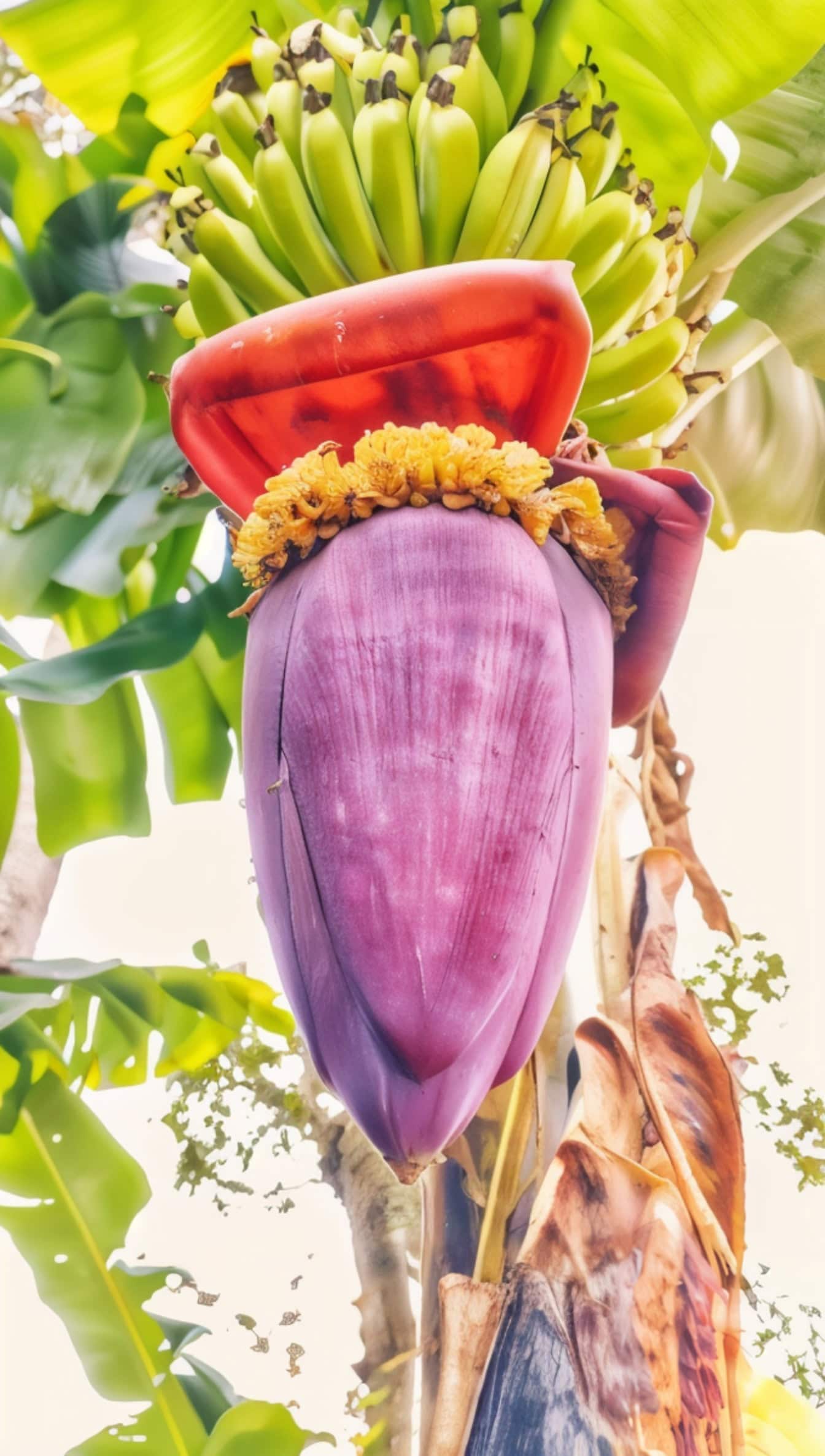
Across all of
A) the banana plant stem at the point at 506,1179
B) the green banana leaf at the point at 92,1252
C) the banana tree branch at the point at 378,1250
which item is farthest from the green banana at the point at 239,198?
the banana tree branch at the point at 378,1250

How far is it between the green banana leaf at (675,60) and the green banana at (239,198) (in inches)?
7.4

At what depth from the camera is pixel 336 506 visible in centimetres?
58

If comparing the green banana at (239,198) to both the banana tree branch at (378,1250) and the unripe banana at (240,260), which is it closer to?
the unripe banana at (240,260)

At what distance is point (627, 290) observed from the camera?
747mm

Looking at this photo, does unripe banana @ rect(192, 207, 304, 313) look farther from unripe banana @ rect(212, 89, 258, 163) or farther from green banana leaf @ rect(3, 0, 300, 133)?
green banana leaf @ rect(3, 0, 300, 133)

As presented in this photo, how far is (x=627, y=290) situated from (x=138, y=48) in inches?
15.3

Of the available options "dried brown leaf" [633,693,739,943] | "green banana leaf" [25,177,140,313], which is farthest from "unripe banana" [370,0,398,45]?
"dried brown leaf" [633,693,739,943]

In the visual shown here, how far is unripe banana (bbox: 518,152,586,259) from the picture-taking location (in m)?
0.66

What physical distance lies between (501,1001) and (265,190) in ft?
1.51

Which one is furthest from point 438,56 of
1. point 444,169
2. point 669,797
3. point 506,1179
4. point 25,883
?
point 25,883

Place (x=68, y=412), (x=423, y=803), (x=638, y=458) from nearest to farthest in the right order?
(x=423, y=803), (x=638, y=458), (x=68, y=412)

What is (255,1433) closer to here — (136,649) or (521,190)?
(136,649)

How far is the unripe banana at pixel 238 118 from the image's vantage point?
772 mm

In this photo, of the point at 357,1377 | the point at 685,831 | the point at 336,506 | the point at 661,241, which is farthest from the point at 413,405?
the point at 357,1377
